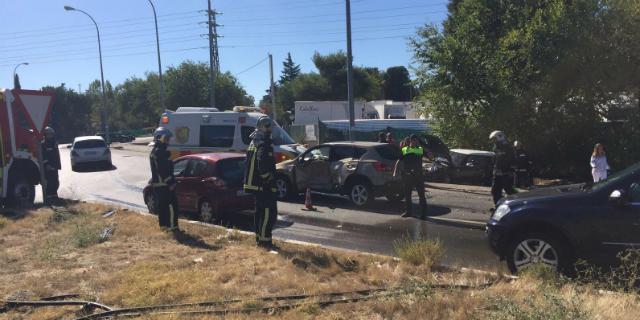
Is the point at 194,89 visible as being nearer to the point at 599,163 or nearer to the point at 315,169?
the point at 315,169

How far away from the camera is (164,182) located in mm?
8719

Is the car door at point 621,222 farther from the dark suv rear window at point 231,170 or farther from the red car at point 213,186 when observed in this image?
the dark suv rear window at point 231,170

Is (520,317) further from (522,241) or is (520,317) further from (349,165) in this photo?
(349,165)

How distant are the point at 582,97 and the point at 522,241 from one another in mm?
→ 11062

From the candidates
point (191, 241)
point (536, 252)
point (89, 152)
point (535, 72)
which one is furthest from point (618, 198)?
point (89, 152)

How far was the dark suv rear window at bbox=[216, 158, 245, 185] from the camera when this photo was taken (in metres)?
10.2

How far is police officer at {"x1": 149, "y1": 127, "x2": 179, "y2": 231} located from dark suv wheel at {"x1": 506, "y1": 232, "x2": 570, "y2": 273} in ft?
17.4

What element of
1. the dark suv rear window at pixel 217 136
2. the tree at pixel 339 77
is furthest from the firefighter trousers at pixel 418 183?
the tree at pixel 339 77

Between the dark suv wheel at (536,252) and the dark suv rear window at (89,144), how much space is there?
21830 mm

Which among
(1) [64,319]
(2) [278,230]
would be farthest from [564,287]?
(2) [278,230]

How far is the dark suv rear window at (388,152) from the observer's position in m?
11.3

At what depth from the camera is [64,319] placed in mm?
4879

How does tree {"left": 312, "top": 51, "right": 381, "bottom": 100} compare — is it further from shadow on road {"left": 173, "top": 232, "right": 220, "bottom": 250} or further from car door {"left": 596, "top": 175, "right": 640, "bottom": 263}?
car door {"left": 596, "top": 175, "right": 640, "bottom": 263}

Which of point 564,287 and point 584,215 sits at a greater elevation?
point 584,215
